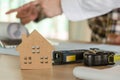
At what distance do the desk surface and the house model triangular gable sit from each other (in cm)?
3

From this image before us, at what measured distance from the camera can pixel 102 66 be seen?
972mm

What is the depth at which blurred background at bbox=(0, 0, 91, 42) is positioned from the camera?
369cm

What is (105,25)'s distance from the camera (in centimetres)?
299

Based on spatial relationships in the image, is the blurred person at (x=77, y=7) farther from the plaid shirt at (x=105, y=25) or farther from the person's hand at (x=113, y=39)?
the plaid shirt at (x=105, y=25)

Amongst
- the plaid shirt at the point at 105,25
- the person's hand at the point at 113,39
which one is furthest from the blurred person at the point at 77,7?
the plaid shirt at the point at 105,25

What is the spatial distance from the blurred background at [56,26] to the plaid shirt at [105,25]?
2.44ft

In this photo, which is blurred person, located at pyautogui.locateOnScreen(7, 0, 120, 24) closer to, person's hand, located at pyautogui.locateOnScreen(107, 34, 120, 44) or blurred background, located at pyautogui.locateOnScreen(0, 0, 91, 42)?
person's hand, located at pyautogui.locateOnScreen(107, 34, 120, 44)

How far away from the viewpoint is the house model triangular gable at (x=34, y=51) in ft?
3.02

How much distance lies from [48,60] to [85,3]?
0.45m

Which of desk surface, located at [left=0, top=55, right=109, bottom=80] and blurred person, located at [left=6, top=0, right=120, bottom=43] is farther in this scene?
blurred person, located at [left=6, top=0, right=120, bottom=43]

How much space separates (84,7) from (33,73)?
537 mm

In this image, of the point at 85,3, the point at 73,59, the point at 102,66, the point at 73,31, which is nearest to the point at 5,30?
the point at 85,3

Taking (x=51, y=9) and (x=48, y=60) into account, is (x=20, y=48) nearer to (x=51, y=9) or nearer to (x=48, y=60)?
(x=48, y=60)

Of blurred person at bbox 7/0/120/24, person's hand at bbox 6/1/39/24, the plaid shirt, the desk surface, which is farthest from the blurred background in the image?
the desk surface
